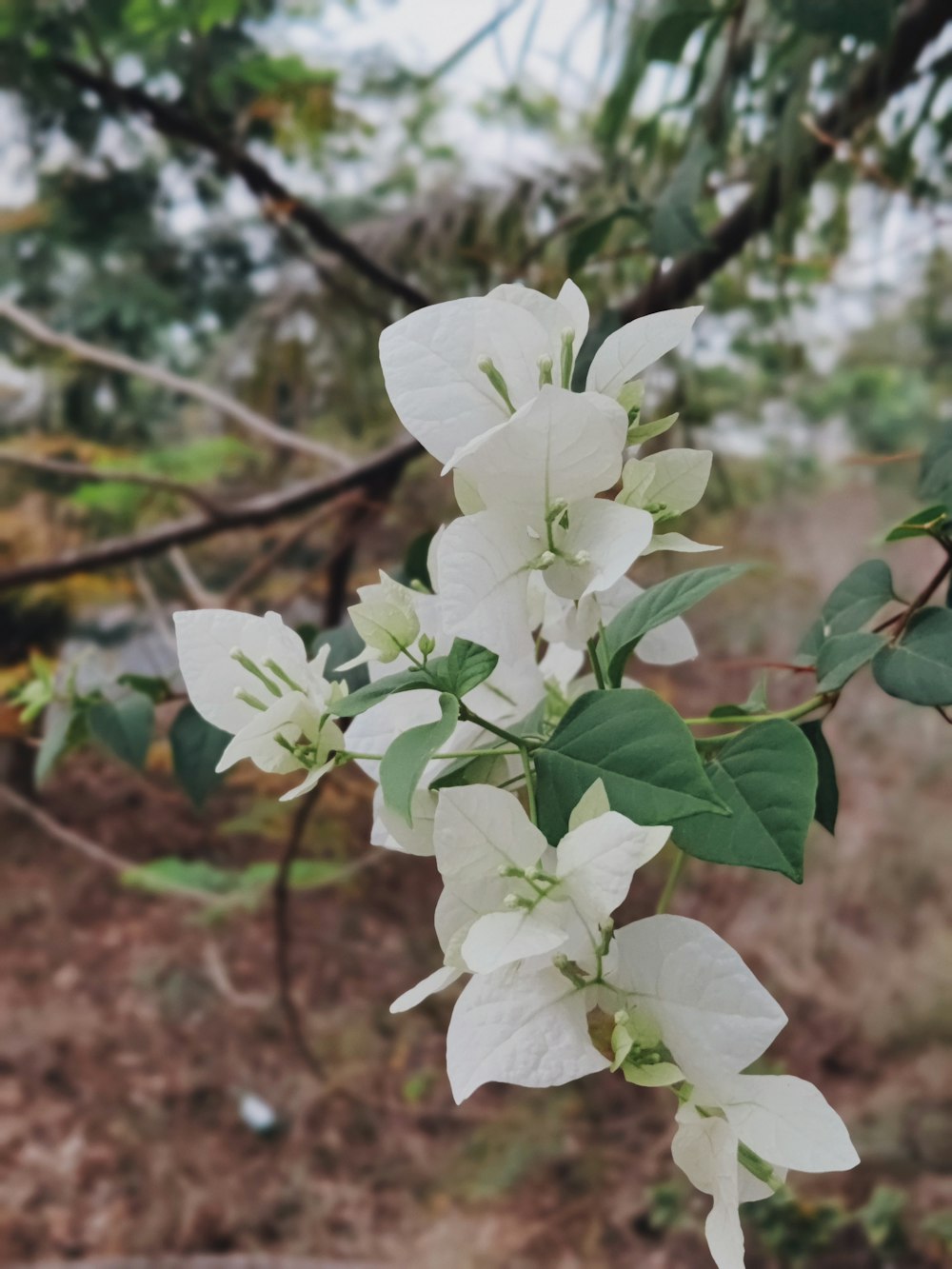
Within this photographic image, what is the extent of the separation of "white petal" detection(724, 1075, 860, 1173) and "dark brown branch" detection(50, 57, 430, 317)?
0.96 metres

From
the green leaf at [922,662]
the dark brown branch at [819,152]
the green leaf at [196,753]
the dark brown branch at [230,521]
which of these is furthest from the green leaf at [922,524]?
the dark brown branch at [230,521]

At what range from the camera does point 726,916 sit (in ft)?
6.56

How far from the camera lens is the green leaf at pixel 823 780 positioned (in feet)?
0.91

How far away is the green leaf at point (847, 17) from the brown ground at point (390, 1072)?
881mm

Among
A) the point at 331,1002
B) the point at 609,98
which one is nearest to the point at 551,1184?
the point at 331,1002

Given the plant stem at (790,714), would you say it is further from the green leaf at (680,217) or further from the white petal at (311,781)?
the green leaf at (680,217)

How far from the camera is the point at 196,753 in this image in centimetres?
43

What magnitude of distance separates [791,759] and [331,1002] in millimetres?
1971

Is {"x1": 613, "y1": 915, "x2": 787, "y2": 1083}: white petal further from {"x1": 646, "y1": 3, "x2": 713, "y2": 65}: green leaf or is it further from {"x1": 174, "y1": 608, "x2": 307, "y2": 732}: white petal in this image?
{"x1": 646, "y1": 3, "x2": 713, "y2": 65}: green leaf

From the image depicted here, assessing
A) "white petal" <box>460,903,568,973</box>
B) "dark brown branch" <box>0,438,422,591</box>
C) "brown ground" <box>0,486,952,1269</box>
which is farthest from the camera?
"brown ground" <box>0,486,952,1269</box>

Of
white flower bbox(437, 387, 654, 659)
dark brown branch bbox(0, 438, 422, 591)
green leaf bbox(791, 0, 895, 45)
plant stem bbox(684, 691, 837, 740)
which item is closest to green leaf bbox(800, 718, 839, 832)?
plant stem bbox(684, 691, 837, 740)

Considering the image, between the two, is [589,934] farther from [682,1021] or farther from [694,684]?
[694,684]

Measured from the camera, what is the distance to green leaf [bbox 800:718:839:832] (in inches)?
10.9

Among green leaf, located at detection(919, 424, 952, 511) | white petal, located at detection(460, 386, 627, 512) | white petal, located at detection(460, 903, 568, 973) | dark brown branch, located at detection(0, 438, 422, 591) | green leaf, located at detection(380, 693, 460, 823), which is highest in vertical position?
white petal, located at detection(460, 386, 627, 512)
